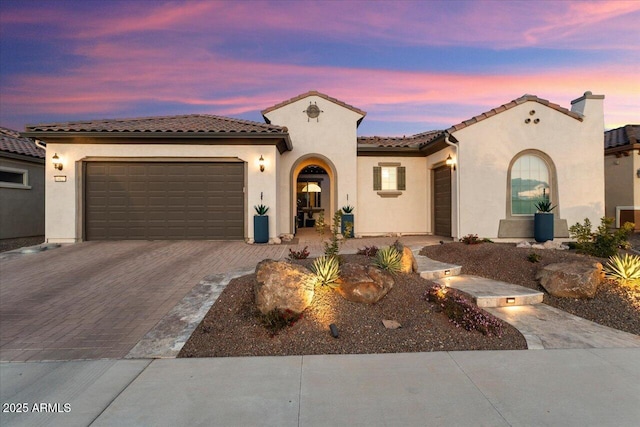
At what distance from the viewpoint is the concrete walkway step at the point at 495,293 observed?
17.0 feet


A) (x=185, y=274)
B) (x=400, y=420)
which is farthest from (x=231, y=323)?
(x=185, y=274)

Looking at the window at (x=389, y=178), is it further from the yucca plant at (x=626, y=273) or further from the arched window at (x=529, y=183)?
the yucca plant at (x=626, y=273)

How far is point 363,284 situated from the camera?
467 cm

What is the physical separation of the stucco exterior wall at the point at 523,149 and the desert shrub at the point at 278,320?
8848 mm

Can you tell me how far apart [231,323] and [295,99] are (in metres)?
10.3

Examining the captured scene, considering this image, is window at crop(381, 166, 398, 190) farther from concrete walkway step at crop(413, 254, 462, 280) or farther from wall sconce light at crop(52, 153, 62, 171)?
wall sconce light at crop(52, 153, 62, 171)

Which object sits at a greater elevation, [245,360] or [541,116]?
[541,116]

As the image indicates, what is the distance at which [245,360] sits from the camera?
3445 mm

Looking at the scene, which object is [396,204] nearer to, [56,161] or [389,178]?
[389,178]

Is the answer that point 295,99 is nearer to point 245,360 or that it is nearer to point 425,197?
point 425,197

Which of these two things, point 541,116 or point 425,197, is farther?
point 425,197

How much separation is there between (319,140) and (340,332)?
9.82 meters

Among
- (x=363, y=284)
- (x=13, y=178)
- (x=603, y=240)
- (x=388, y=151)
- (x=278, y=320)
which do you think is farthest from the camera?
(x=388, y=151)

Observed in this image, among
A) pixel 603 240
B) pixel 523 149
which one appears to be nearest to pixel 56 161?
pixel 603 240
